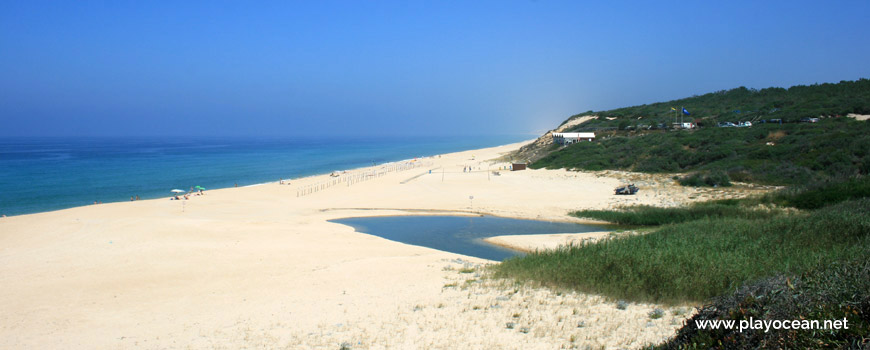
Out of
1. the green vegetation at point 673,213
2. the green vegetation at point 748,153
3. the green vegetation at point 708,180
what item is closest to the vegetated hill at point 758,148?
the green vegetation at point 748,153

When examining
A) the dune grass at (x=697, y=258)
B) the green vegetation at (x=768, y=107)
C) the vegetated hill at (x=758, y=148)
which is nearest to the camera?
the dune grass at (x=697, y=258)

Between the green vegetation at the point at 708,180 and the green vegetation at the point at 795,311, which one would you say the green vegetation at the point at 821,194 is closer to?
the green vegetation at the point at 708,180

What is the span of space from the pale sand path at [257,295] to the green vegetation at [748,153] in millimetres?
25068

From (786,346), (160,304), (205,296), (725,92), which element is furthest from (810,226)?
(725,92)

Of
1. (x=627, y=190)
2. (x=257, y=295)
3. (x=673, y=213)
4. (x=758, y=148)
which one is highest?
(x=758, y=148)

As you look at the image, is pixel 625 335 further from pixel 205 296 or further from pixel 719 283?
pixel 205 296

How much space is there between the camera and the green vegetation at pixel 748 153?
3055cm

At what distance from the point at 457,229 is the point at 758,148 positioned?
94.9 ft

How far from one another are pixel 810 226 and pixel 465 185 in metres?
28.0

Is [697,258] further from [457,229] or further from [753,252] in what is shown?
[457,229]

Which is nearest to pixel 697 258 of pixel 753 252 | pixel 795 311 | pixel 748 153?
pixel 753 252

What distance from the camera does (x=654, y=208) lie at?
25047 millimetres

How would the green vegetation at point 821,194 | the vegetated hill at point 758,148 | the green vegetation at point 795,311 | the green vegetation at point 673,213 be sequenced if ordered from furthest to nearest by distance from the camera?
1. the vegetated hill at point 758,148
2. the green vegetation at point 673,213
3. the green vegetation at point 821,194
4. the green vegetation at point 795,311

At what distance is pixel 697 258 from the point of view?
1073 cm
